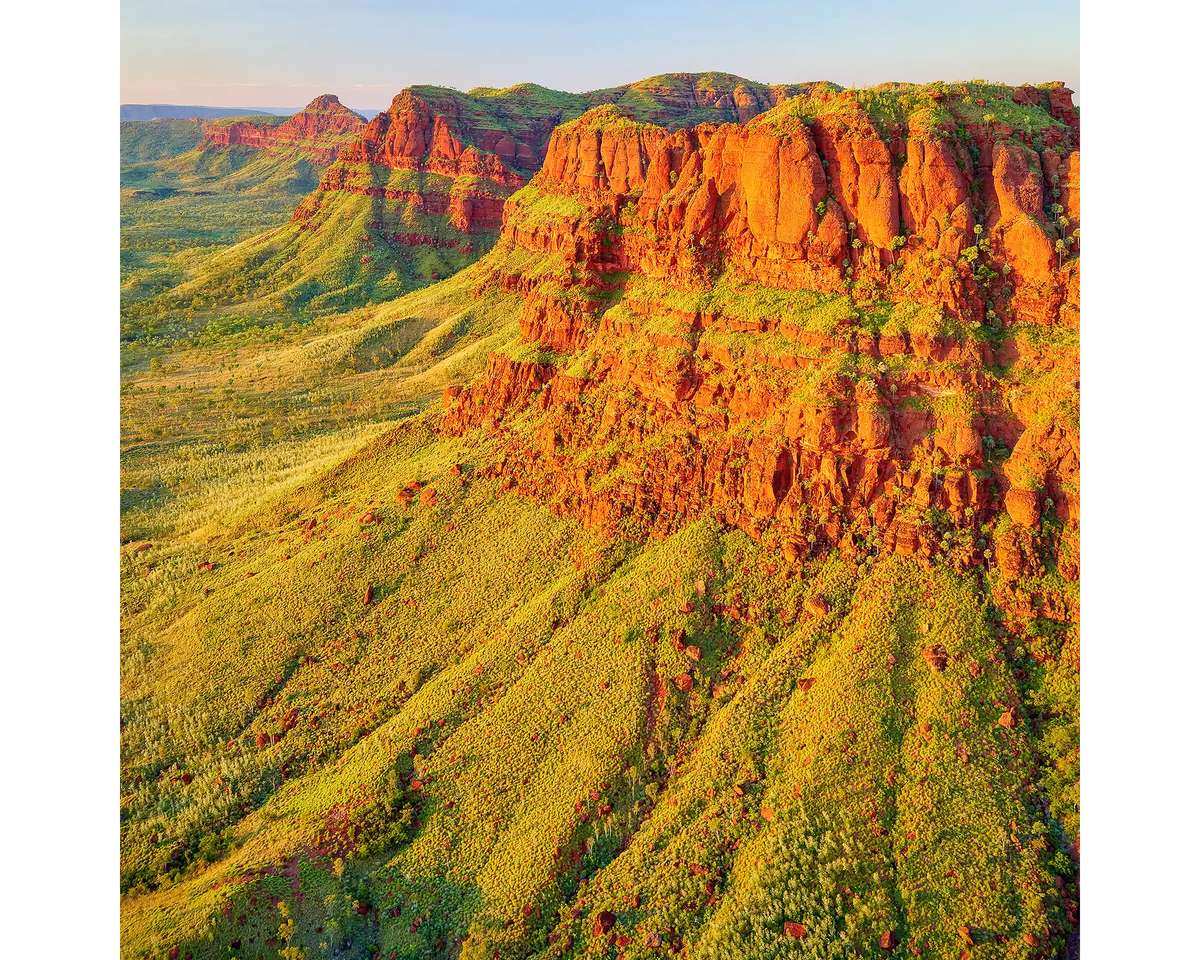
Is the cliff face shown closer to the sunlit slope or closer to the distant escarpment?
the sunlit slope

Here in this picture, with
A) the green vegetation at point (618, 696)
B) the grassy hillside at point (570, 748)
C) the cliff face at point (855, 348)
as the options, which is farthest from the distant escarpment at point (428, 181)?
the grassy hillside at point (570, 748)

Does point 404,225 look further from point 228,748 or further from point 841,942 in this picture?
point 841,942

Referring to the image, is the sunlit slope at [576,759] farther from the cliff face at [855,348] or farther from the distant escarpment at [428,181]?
the distant escarpment at [428,181]

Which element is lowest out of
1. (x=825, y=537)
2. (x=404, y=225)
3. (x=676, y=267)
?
(x=825, y=537)

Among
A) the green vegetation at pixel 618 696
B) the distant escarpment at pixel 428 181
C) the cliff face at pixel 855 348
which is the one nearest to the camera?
the green vegetation at pixel 618 696

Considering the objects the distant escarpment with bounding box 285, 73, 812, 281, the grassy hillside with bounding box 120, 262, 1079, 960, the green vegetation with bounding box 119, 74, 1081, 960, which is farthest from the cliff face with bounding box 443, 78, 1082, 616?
the distant escarpment with bounding box 285, 73, 812, 281

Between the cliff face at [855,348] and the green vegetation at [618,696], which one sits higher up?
the cliff face at [855,348]

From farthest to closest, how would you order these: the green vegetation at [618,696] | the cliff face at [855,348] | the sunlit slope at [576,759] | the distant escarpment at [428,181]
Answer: the distant escarpment at [428,181]
the cliff face at [855,348]
the green vegetation at [618,696]
the sunlit slope at [576,759]

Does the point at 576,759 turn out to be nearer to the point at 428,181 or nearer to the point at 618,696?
the point at 618,696
